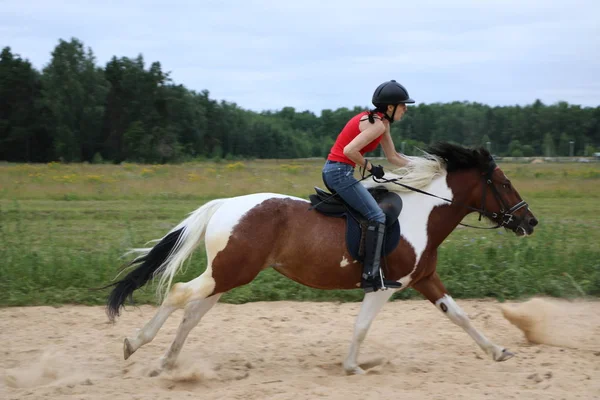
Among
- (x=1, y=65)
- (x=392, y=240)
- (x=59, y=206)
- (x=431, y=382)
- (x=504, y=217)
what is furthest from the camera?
(x=1, y=65)

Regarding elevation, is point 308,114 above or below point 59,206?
above

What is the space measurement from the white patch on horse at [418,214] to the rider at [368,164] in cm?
33

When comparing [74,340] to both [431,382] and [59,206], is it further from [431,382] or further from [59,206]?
[59,206]

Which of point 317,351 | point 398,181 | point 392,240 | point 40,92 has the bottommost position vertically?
point 317,351

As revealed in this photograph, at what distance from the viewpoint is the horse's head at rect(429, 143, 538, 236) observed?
243 inches

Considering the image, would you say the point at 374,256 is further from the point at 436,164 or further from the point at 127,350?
the point at 127,350

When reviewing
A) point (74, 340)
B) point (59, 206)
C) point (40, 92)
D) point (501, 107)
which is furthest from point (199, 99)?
point (74, 340)

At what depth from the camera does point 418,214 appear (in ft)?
19.7

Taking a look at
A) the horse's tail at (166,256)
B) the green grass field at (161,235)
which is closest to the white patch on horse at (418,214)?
the horse's tail at (166,256)

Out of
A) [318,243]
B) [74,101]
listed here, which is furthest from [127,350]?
[74,101]

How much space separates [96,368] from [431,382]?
122 inches

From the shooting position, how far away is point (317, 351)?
21.4 feet

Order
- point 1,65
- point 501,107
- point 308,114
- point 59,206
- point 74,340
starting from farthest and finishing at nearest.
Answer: point 308,114, point 501,107, point 1,65, point 59,206, point 74,340

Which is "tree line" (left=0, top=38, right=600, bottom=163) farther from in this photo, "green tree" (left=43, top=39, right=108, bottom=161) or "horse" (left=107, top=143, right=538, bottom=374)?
"horse" (left=107, top=143, right=538, bottom=374)
